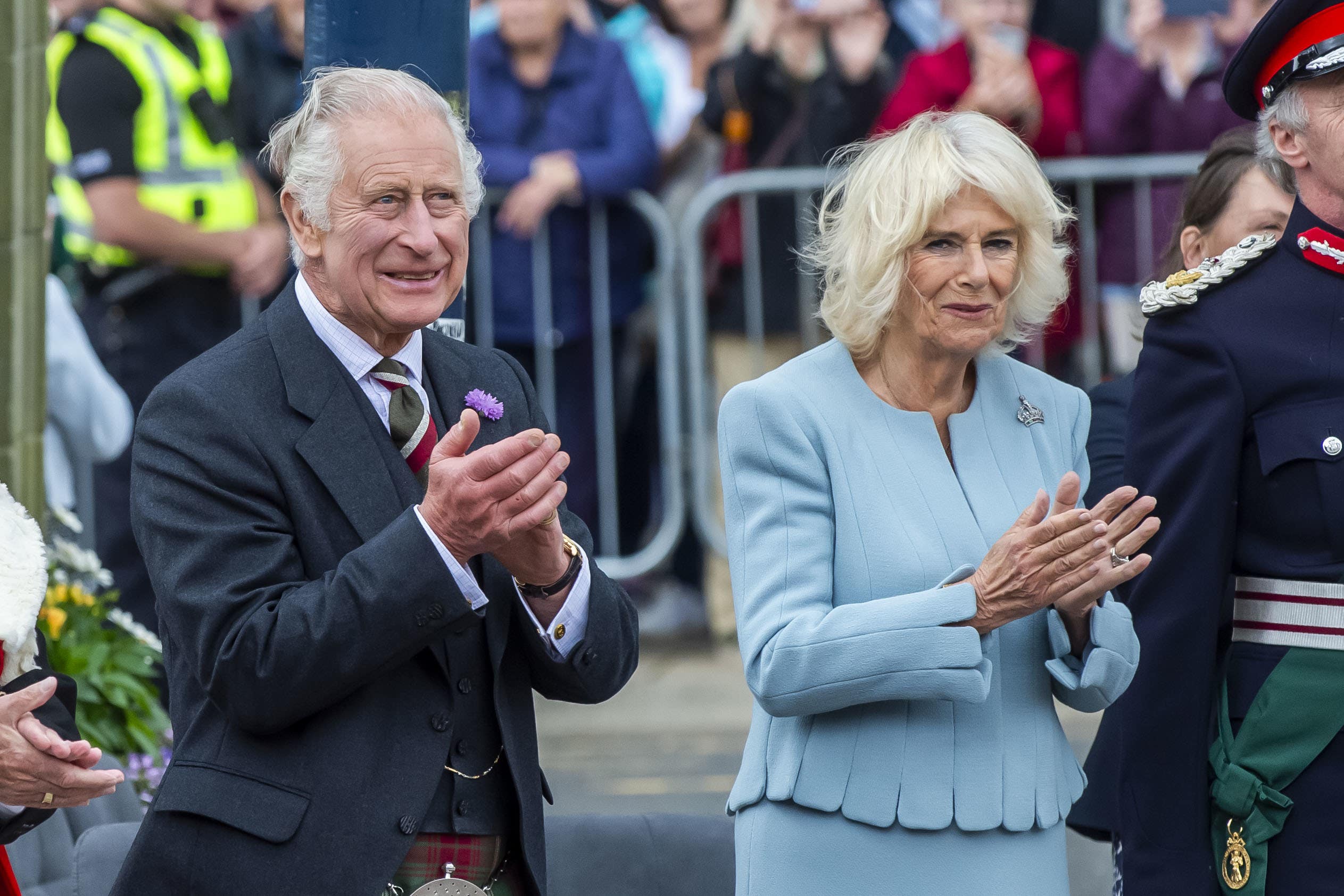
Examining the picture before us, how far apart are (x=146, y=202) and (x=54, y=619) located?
2.48m

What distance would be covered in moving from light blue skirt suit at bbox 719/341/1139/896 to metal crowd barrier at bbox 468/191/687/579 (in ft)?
14.3

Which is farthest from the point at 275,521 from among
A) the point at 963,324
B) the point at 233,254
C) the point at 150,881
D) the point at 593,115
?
the point at 593,115

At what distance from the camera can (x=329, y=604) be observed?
Answer: 2.62 m

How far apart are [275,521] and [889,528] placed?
0.98 metres

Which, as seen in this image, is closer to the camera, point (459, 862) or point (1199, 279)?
point (459, 862)

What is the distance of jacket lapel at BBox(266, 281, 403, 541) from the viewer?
277 centimetres

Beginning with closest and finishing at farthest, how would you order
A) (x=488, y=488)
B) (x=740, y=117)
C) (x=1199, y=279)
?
(x=488, y=488)
(x=1199, y=279)
(x=740, y=117)

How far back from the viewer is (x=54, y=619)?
15.8 feet

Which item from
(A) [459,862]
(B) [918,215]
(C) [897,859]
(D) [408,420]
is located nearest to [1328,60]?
(B) [918,215]

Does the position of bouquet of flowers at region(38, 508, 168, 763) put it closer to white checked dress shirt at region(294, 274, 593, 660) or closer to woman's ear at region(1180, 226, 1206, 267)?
white checked dress shirt at region(294, 274, 593, 660)

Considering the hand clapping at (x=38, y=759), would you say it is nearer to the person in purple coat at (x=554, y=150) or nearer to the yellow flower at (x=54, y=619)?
the yellow flower at (x=54, y=619)

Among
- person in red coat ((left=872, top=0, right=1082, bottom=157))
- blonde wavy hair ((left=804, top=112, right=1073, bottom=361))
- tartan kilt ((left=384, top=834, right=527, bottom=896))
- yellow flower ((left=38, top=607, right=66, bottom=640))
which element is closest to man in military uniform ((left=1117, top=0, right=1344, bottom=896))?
blonde wavy hair ((left=804, top=112, right=1073, bottom=361))

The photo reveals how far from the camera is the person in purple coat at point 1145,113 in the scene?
294 inches

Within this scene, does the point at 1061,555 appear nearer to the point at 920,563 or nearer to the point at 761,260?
the point at 920,563
